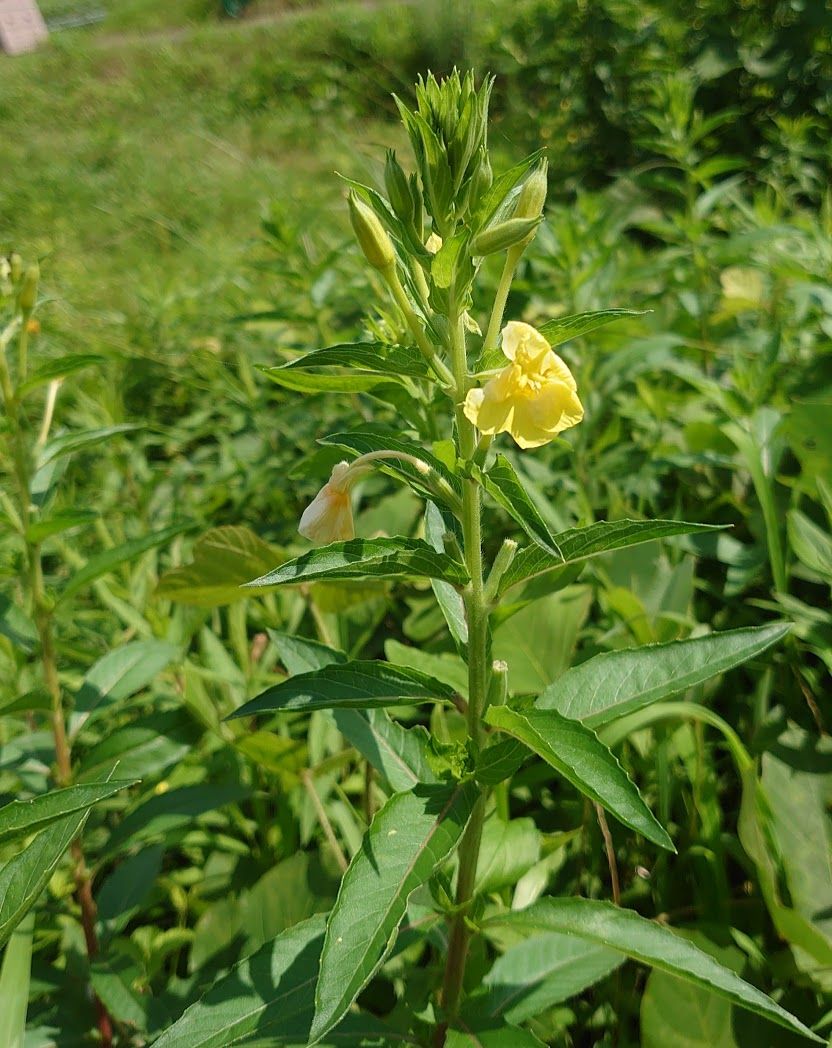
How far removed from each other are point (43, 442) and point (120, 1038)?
122 cm

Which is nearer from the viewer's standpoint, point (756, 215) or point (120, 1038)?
point (120, 1038)

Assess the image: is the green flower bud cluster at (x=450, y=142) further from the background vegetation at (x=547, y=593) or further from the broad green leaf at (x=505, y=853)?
the broad green leaf at (x=505, y=853)

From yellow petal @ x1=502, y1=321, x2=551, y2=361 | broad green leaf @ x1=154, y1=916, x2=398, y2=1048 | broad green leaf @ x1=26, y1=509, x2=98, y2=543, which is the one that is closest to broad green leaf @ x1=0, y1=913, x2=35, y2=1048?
broad green leaf @ x1=154, y1=916, x2=398, y2=1048

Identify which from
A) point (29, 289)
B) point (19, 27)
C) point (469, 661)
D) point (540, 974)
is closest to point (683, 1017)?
point (540, 974)

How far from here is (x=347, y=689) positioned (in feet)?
3.30

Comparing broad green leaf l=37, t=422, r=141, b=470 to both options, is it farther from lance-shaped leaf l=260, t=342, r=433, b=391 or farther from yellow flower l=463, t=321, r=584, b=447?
yellow flower l=463, t=321, r=584, b=447

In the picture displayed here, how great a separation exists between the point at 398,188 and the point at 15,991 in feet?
4.17

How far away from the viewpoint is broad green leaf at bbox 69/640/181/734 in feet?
5.20

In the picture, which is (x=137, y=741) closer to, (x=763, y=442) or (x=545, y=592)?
(x=545, y=592)

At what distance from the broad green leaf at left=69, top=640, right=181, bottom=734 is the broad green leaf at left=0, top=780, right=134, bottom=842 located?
0.73 m

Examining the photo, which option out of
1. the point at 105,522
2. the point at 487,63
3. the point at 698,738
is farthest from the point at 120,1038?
the point at 487,63

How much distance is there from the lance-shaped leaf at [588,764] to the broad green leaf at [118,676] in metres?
0.99

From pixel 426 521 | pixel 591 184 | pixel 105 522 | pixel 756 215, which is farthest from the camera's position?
pixel 591 184

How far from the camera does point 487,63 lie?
6.20m
